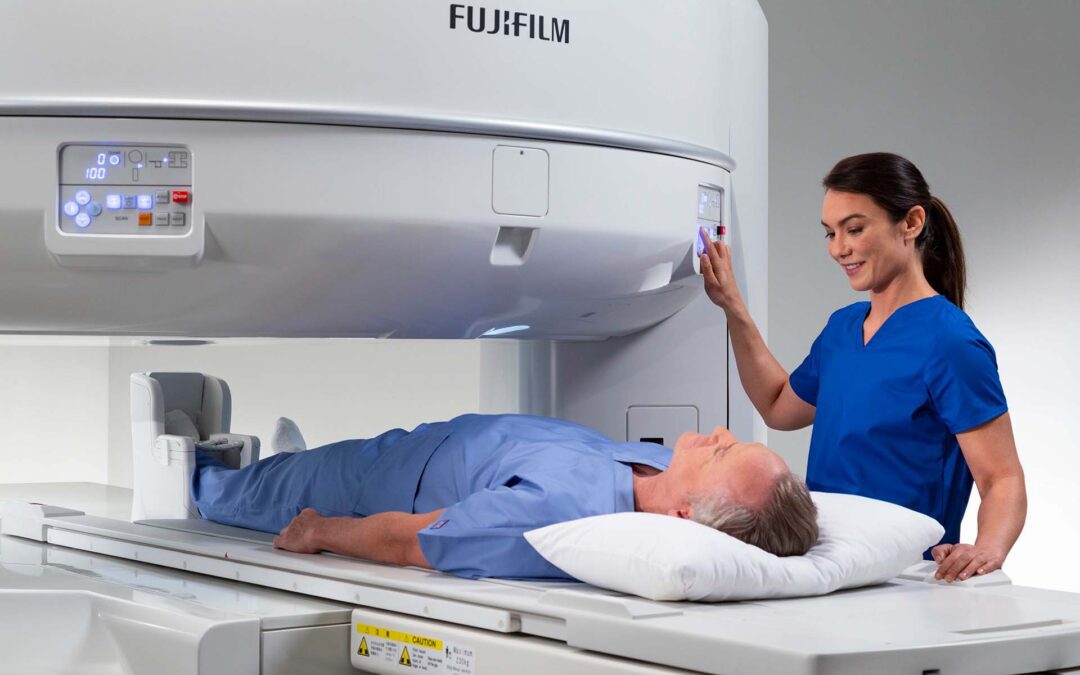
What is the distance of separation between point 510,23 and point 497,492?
1.93 feet

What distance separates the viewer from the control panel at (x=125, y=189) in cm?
144

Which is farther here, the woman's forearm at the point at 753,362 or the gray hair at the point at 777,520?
the woman's forearm at the point at 753,362

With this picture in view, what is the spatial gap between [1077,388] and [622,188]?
1.93 m

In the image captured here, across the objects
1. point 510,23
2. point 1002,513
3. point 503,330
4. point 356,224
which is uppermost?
point 510,23

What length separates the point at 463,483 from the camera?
174 centimetres

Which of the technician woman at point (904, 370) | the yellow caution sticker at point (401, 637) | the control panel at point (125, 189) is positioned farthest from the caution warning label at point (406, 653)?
the technician woman at point (904, 370)

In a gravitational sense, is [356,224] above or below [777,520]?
above

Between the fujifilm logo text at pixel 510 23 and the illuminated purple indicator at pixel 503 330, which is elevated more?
the fujifilm logo text at pixel 510 23

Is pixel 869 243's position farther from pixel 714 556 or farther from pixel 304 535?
pixel 304 535

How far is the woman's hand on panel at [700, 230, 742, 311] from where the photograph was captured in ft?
6.07

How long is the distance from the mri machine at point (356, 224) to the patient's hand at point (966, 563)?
0.03 meters

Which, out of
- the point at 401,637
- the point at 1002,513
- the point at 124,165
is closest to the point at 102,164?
the point at 124,165

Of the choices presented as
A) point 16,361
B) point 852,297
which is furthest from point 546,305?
point 16,361

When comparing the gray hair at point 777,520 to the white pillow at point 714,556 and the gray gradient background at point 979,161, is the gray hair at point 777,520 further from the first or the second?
the gray gradient background at point 979,161
